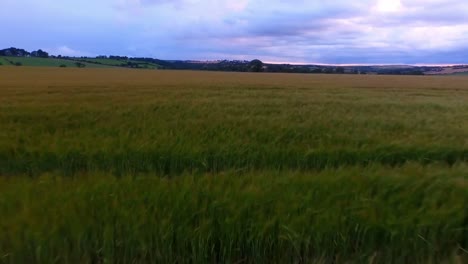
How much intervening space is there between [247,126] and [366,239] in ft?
14.2

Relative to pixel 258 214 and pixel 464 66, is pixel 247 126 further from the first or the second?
pixel 464 66

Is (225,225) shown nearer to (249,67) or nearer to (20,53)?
(249,67)

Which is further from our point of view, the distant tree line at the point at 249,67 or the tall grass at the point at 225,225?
the distant tree line at the point at 249,67


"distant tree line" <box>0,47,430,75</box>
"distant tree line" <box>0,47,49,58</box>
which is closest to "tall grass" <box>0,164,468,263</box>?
"distant tree line" <box>0,47,430,75</box>

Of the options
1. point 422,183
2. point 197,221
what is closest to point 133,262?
point 197,221

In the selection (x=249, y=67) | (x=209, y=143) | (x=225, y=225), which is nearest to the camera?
(x=225, y=225)

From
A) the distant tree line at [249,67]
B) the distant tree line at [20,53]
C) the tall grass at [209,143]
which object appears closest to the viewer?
the tall grass at [209,143]

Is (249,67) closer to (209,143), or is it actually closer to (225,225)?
(209,143)

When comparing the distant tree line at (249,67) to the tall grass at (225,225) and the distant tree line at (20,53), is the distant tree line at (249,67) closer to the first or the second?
the distant tree line at (20,53)

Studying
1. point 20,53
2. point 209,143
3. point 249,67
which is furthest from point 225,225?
point 20,53

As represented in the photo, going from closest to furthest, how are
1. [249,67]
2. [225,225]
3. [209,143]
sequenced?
[225,225], [209,143], [249,67]

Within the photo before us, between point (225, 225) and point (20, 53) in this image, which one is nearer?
point (225, 225)

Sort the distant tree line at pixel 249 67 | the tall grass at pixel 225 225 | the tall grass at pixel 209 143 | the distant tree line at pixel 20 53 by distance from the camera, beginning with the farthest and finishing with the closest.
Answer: the distant tree line at pixel 20 53, the distant tree line at pixel 249 67, the tall grass at pixel 209 143, the tall grass at pixel 225 225

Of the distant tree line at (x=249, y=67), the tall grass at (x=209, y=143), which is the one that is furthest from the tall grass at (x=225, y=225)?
the distant tree line at (x=249, y=67)
